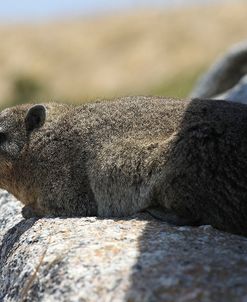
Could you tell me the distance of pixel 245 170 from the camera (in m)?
8.06

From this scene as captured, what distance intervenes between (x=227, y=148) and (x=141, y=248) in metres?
1.74

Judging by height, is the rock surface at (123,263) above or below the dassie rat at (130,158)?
below

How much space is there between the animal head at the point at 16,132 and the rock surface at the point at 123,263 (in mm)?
1831

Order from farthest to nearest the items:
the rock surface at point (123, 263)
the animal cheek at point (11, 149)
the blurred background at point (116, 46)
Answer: the blurred background at point (116, 46) < the animal cheek at point (11, 149) < the rock surface at point (123, 263)

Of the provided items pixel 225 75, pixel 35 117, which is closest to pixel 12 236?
pixel 35 117

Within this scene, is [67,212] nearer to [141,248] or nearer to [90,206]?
[90,206]

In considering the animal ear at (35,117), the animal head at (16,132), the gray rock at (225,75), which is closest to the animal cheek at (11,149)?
the animal head at (16,132)

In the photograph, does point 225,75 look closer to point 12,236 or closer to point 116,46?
point 12,236

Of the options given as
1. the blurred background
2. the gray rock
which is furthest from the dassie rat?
the blurred background

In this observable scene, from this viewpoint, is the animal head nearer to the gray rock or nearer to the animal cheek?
the animal cheek

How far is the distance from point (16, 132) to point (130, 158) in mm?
2362

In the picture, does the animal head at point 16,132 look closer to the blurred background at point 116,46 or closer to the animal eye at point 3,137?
the animal eye at point 3,137

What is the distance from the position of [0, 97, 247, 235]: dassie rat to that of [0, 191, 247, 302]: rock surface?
40 cm

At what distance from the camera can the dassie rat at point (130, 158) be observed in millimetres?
8117
